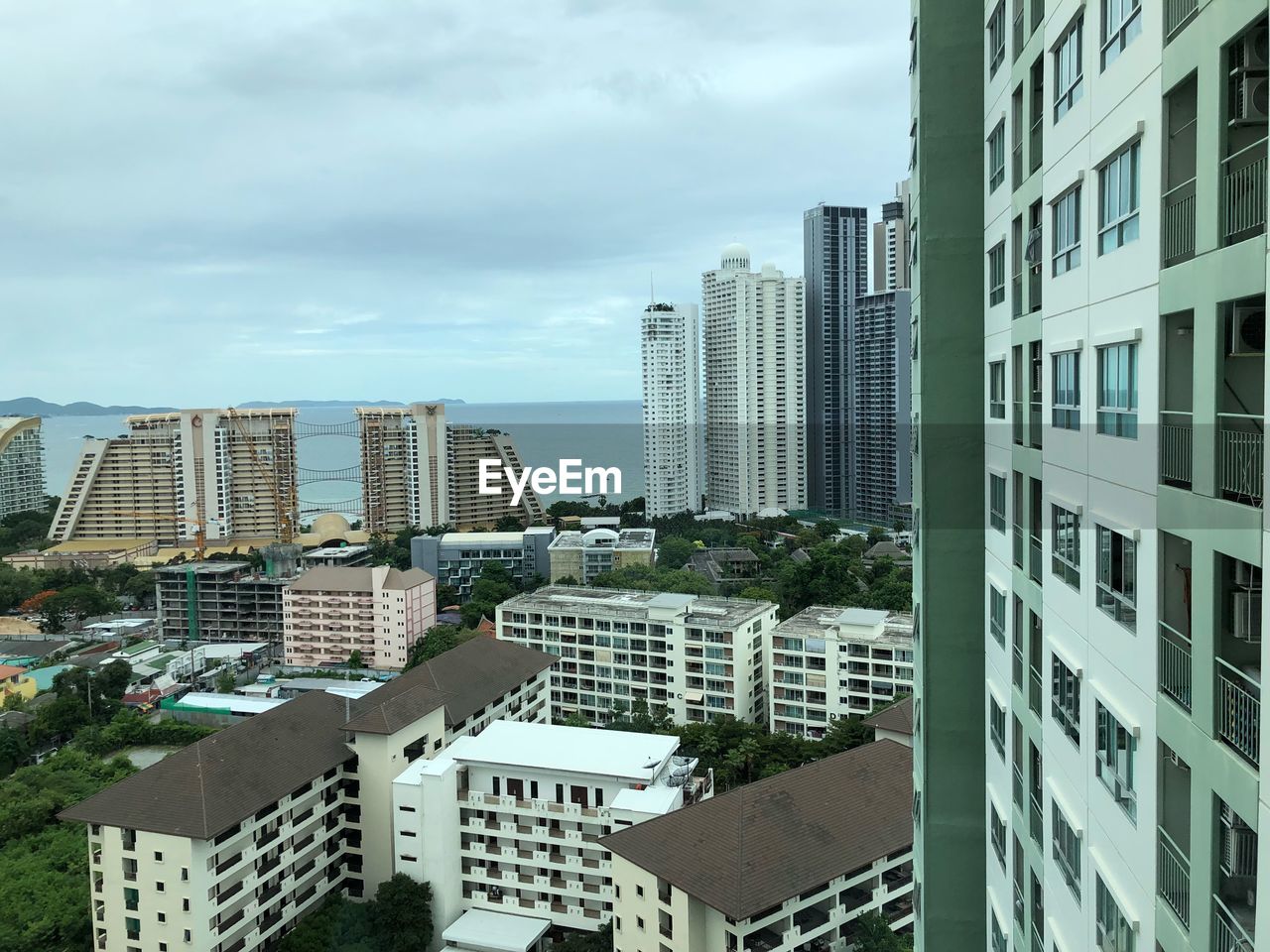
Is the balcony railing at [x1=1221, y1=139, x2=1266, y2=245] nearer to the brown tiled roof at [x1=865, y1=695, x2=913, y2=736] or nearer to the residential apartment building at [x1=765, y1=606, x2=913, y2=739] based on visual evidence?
the brown tiled roof at [x1=865, y1=695, x2=913, y2=736]

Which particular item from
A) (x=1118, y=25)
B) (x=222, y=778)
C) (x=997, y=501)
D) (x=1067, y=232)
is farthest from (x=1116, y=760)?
(x=222, y=778)

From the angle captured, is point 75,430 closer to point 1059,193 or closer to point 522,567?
point 522,567

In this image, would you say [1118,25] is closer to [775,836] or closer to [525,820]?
[775,836]

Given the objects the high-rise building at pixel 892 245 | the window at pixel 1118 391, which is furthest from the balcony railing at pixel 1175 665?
the high-rise building at pixel 892 245

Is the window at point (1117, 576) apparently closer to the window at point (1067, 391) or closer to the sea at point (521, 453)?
the window at point (1067, 391)

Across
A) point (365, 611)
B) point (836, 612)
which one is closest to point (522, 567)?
point (365, 611)

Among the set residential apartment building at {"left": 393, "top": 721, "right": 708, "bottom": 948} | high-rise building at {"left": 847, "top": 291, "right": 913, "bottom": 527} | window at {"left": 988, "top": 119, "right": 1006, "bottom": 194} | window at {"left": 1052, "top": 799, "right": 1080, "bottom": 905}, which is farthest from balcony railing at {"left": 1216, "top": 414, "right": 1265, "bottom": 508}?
high-rise building at {"left": 847, "top": 291, "right": 913, "bottom": 527}
